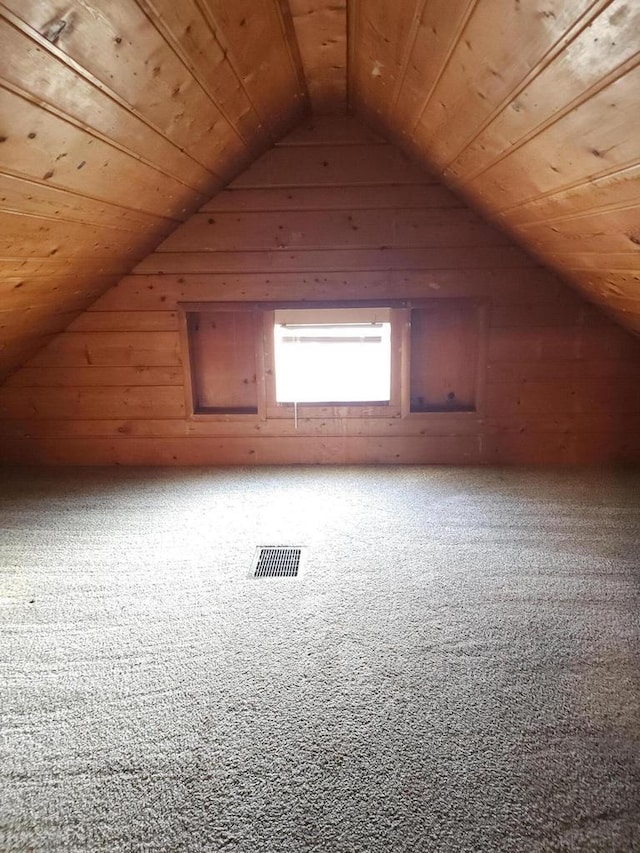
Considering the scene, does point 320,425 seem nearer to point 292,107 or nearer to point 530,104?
point 292,107

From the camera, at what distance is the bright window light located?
3039 mm

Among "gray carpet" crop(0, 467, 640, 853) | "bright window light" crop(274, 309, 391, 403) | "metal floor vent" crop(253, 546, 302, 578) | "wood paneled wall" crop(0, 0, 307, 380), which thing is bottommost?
"gray carpet" crop(0, 467, 640, 853)

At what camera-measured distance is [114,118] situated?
127 cm

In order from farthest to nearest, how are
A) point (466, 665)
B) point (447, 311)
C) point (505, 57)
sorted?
point (447, 311) → point (466, 665) → point (505, 57)

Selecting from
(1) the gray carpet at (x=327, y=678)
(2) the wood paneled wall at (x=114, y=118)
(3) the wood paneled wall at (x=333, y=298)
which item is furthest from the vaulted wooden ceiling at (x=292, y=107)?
(1) the gray carpet at (x=327, y=678)

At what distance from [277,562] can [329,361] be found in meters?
1.35

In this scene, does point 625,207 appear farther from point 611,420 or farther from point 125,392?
point 125,392

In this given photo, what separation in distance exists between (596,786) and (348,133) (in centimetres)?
275

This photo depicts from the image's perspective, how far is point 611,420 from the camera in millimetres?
2994

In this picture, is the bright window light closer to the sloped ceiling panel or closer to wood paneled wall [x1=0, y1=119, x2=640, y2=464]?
wood paneled wall [x1=0, y1=119, x2=640, y2=464]

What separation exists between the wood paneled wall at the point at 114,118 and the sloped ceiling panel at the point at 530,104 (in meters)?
0.35

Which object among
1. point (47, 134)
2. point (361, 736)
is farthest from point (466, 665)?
point (47, 134)

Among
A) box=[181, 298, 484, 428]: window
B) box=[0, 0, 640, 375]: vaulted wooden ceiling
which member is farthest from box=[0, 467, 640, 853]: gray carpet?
box=[0, 0, 640, 375]: vaulted wooden ceiling

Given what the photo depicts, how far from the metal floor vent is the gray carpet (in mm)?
51
